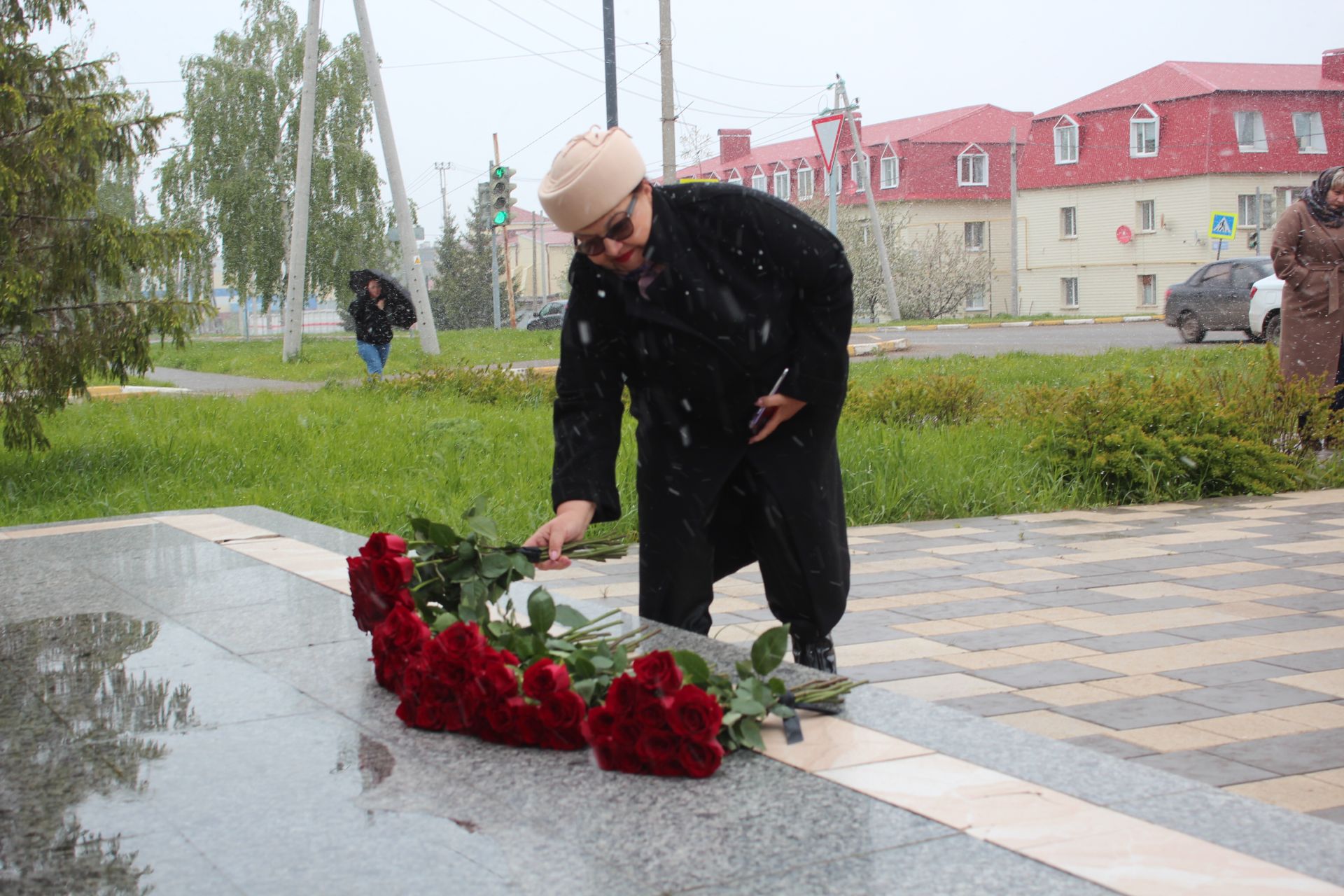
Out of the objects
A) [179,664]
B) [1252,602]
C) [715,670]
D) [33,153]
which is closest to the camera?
[715,670]

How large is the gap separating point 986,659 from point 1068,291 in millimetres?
53914

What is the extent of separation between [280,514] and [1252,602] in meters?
4.59

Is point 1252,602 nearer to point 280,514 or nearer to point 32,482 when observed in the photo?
point 280,514

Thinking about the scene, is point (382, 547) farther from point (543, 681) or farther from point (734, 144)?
point (734, 144)

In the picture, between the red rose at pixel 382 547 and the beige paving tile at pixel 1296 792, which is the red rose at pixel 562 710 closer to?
the red rose at pixel 382 547

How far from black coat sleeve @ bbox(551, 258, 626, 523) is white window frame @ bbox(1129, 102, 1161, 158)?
53.1m

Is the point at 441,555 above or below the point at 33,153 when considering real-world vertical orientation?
below

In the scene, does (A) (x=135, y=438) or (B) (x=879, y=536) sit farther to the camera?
(A) (x=135, y=438)

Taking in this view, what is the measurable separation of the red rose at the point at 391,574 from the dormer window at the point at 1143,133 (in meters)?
53.6

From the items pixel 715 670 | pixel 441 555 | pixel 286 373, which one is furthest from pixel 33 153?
pixel 286 373

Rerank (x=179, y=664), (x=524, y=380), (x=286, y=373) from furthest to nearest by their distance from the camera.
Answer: (x=286, y=373)
(x=524, y=380)
(x=179, y=664)

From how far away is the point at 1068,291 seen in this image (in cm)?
5572

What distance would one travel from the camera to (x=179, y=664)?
364 centimetres

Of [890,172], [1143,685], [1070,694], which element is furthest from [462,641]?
[890,172]
